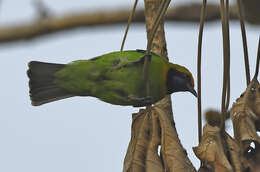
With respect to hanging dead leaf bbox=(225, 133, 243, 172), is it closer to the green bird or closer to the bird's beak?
the green bird

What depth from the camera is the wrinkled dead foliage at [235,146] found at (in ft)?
7.63

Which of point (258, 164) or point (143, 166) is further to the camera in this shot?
point (143, 166)

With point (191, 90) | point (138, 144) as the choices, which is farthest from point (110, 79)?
point (138, 144)

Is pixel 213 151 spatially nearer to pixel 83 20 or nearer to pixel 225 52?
pixel 225 52

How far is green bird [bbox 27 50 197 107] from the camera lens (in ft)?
10.5

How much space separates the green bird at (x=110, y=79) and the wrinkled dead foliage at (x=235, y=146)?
2.28ft

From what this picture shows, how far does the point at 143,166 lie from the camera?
8.33 feet

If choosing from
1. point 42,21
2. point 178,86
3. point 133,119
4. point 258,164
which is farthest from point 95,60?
point 42,21

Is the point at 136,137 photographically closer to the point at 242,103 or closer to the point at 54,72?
the point at 242,103

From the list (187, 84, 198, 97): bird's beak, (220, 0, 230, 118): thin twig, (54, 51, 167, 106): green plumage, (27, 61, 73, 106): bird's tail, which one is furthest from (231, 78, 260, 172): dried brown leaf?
(27, 61, 73, 106): bird's tail

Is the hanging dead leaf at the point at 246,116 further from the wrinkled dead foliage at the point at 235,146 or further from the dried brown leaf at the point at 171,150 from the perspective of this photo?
the dried brown leaf at the point at 171,150

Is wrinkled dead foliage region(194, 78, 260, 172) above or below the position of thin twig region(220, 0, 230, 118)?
below

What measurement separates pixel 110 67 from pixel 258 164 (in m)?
1.28

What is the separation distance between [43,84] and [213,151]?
1.43m
